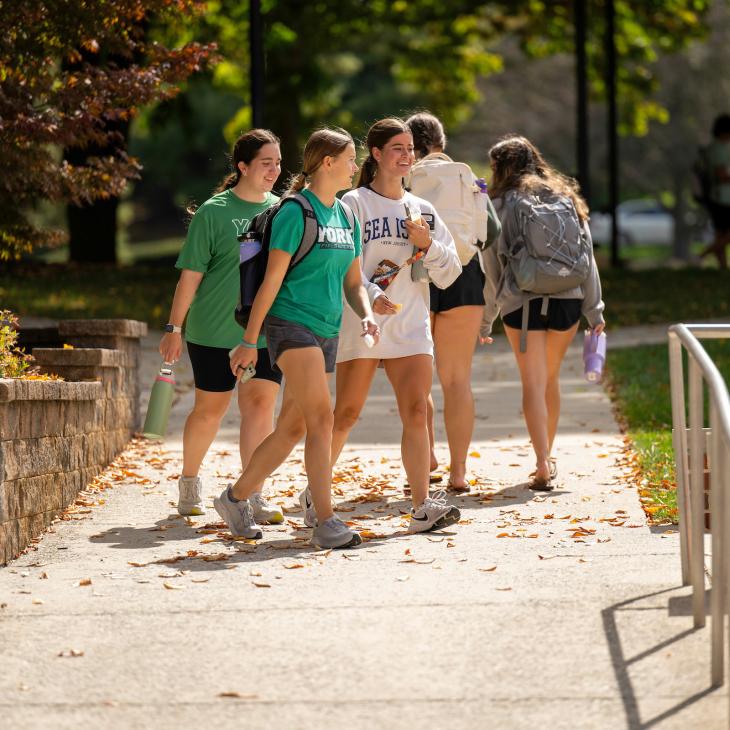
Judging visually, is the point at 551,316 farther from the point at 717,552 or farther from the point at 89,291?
the point at 89,291

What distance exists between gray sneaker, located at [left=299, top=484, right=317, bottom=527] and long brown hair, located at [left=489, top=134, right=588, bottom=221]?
2.12m

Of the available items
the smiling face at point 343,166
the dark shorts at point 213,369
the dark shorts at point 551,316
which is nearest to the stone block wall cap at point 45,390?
the dark shorts at point 213,369

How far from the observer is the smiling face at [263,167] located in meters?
6.83

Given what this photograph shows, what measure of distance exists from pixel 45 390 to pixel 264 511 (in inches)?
47.4

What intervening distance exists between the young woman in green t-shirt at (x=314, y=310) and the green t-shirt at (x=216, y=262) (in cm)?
65

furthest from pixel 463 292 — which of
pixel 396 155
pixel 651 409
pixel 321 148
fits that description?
pixel 651 409

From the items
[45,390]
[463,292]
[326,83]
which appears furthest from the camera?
[326,83]

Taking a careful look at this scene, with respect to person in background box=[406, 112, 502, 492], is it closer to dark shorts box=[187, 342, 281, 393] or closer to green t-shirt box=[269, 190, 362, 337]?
dark shorts box=[187, 342, 281, 393]

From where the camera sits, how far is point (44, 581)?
5.91 m

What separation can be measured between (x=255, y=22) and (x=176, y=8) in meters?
3.56

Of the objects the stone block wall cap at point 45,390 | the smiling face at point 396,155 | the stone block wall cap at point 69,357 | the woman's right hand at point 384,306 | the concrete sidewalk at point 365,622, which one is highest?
the smiling face at point 396,155

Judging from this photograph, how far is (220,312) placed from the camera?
7055 millimetres

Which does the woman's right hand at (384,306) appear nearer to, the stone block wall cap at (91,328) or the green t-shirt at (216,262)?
the green t-shirt at (216,262)

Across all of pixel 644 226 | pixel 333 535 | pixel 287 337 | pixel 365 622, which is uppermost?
pixel 644 226
